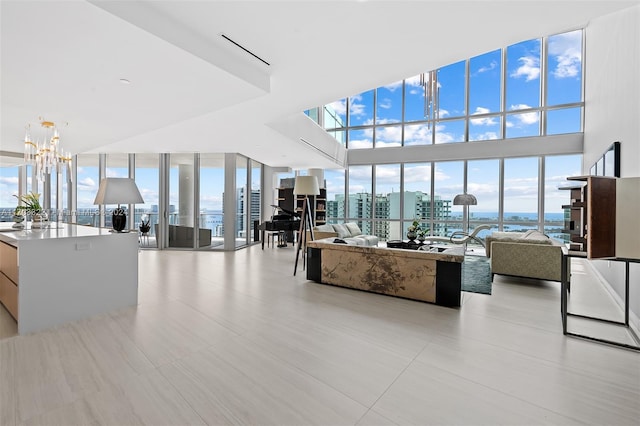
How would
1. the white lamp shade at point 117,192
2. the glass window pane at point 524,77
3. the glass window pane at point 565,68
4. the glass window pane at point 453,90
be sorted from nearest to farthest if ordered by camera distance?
the white lamp shade at point 117,192 → the glass window pane at point 565,68 → the glass window pane at point 524,77 → the glass window pane at point 453,90

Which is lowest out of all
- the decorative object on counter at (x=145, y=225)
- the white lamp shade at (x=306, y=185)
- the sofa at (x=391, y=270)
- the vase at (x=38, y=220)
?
the sofa at (x=391, y=270)

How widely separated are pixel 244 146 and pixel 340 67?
13.7ft

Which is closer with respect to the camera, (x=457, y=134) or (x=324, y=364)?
(x=324, y=364)

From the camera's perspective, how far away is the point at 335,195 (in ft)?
36.1

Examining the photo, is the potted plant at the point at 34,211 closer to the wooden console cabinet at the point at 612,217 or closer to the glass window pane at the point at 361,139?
the wooden console cabinet at the point at 612,217

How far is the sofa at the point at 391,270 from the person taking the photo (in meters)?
3.49

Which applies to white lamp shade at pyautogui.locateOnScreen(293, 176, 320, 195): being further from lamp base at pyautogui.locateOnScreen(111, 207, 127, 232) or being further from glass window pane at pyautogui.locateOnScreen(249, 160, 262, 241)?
glass window pane at pyautogui.locateOnScreen(249, 160, 262, 241)

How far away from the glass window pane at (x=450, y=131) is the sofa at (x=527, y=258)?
5412mm

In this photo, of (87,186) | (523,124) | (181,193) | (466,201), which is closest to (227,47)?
(181,193)

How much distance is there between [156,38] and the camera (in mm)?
2377

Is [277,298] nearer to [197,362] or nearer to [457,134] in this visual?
[197,362]

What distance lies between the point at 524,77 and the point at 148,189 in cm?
1100

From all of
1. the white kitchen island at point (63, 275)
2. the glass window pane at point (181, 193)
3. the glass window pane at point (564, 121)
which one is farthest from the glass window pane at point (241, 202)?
the glass window pane at point (564, 121)

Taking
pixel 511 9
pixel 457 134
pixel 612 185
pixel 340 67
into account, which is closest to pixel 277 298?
pixel 340 67
